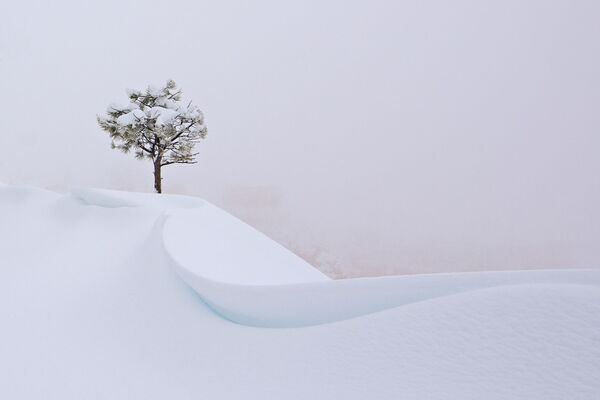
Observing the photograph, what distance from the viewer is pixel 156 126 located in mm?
9312

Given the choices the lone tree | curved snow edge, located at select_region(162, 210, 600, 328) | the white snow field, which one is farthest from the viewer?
the lone tree

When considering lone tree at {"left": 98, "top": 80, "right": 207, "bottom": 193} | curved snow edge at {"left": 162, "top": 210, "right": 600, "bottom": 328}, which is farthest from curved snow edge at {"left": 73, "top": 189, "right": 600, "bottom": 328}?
lone tree at {"left": 98, "top": 80, "right": 207, "bottom": 193}

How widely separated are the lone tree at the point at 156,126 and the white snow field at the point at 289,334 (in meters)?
7.16

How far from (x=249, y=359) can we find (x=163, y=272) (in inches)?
48.5

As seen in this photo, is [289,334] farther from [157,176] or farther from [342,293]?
[157,176]

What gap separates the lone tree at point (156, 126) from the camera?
30.5ft

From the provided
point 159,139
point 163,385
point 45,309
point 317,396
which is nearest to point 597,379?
point 317,396

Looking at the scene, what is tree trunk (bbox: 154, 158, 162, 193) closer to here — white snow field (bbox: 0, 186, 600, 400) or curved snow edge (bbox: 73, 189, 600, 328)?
white snow field (bbox: 0, 186, 600, 400)

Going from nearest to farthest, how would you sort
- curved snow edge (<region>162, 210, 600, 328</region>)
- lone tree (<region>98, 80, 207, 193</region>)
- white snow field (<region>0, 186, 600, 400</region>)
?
white snow field (<region>0, 186, 600, 400</region>) < curved snow edge (<region>162, 210, 600, 328</region>) < lone tree (<region>98, 80, 207, 193</region>)

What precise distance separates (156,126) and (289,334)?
905cm

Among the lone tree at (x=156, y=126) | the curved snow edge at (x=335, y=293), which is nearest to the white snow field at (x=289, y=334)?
the curved snow edge at (x=335, y=293)

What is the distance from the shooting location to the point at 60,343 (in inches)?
71.5

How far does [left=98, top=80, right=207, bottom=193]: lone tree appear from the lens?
30.5 feet

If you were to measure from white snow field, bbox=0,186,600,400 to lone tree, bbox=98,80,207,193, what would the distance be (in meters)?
7.16
